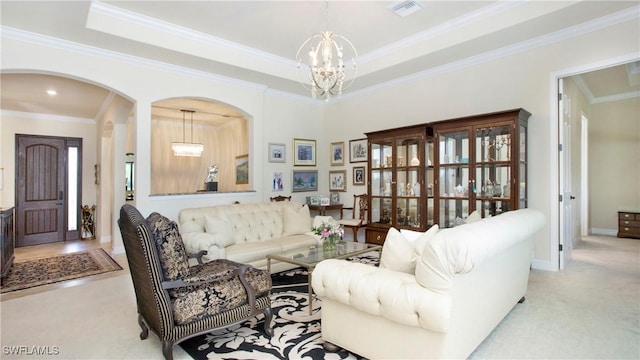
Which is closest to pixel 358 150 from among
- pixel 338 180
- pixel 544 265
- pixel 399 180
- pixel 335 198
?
pixel 338 180

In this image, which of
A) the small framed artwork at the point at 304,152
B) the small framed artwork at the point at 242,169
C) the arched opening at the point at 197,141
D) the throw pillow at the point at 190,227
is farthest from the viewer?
the arched opening at the point at 197,141

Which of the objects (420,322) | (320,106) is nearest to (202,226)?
(420,322)

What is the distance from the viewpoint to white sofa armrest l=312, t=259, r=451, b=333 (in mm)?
1754

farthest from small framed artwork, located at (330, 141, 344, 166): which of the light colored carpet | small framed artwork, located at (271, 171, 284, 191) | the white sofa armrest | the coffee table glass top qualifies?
the white sofa armrest

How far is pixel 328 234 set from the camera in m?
3.77

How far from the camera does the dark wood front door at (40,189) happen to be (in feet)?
23.0

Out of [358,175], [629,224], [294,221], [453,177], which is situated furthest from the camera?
[629,224]

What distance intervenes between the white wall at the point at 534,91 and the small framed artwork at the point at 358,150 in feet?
3.23

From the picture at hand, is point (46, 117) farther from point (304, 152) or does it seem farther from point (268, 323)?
point (268, 323)

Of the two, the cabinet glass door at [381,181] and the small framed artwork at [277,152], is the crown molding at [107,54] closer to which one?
the small framed artwork at [277,152]

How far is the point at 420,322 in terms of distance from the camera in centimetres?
181

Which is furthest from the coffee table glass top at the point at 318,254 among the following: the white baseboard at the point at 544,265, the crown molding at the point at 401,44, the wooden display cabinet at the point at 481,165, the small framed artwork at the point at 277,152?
the crown molding at the point at 401,44

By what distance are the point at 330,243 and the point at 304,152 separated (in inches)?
129

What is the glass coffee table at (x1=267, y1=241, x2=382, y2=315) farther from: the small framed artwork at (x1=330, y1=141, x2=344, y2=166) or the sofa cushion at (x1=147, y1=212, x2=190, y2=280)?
the small framed artwork at (x1=330, y1=141, x2=344, y2=166)
